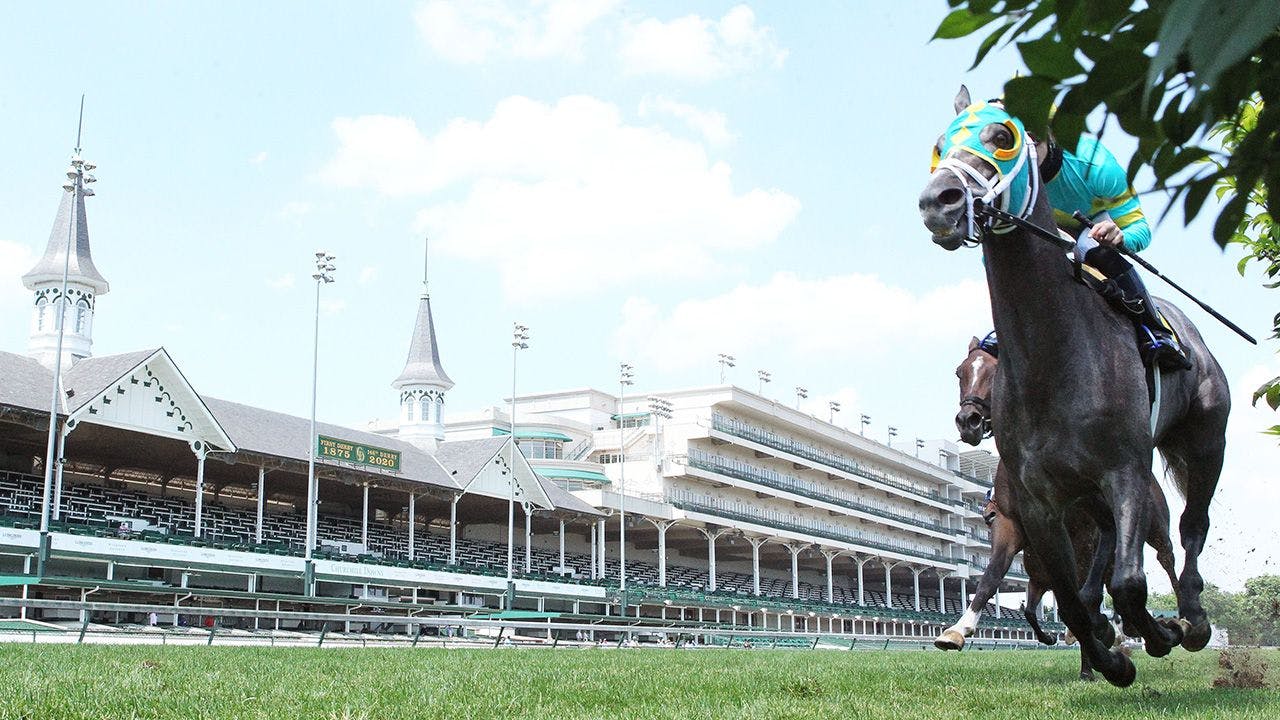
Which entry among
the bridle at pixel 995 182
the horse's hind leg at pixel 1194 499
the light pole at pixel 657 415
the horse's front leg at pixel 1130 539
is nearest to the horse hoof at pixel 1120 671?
the horse's hind leg at pixel 1194 499

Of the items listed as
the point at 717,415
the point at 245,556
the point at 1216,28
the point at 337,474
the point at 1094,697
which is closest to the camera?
the point at 1216,28

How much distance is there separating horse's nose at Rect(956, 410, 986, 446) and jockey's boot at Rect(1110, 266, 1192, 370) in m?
2.06

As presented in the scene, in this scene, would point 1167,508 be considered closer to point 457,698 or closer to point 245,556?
point 457,698

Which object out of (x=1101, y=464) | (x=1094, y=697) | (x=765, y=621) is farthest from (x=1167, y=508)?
(x=765, y=621)

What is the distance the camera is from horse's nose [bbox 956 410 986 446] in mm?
7883

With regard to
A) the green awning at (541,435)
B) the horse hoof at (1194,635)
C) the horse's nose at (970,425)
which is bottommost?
the horse hoof at (1194,635)

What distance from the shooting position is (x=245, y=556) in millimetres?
39125

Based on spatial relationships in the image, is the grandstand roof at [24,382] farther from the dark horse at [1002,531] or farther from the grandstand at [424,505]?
the dark horse at [1002,531]

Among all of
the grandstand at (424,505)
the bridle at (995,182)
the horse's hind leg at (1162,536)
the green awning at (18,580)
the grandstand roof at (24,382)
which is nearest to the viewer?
the bridle at (995,182)

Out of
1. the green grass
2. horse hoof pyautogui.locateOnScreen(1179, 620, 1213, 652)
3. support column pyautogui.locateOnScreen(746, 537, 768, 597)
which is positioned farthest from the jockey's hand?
support column pyautogui.locateOnScreen(746, 537, 768, 597)

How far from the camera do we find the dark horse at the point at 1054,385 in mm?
5195

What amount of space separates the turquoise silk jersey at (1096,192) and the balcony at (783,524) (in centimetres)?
6119

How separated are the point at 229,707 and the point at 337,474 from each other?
41561mm

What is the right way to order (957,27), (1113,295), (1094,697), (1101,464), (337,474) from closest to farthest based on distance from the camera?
(957,27)
(1101,464)
(1113,295)
(1094,697)
(337,474)
